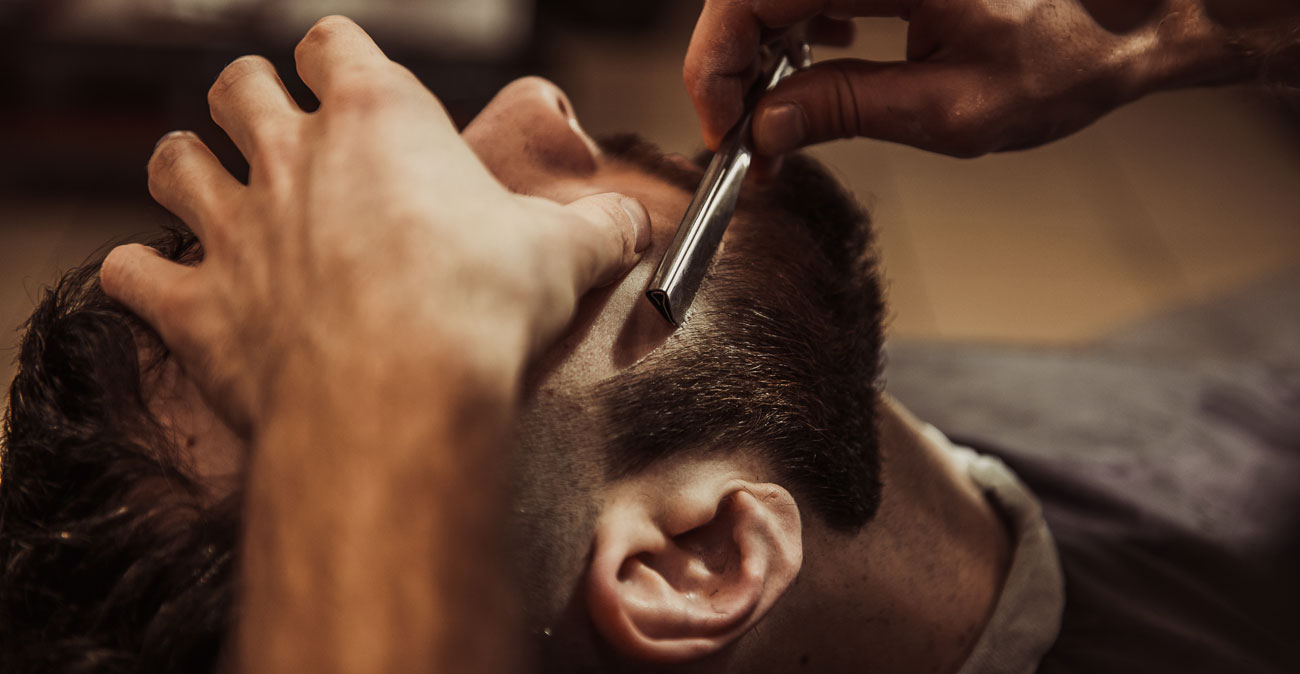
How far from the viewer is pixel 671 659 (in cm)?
75

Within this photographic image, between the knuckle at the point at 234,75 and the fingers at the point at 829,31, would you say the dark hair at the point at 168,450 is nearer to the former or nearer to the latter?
the knuckle at the point at 234,75

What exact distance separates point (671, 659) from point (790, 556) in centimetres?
14

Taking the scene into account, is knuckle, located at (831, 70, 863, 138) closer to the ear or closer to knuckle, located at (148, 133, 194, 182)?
the ear

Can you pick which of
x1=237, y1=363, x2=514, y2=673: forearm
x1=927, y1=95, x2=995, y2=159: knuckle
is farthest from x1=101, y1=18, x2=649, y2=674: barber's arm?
x1=927, y1=95, x2=995, y2=159: knuckle

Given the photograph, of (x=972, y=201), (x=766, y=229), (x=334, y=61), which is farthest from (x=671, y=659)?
(x=972, y=201)

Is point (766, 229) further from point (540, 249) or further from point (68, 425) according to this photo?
point (68, 425)

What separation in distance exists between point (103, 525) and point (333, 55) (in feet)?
1.42

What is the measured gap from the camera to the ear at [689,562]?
75cm

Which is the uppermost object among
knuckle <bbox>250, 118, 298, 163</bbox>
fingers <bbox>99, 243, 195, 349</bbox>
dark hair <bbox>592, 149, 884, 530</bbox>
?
knuckle <bbox>250, 118, 298, 163</bbox>

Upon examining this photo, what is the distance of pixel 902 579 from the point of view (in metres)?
0.96

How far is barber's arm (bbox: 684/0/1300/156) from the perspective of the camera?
3.08 feet

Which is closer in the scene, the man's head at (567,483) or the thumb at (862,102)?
the man's head at (567,483)

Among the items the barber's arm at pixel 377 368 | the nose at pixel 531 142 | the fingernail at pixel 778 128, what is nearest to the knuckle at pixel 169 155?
the barber's arm at pixel 377 368

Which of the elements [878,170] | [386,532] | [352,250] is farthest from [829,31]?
[878,170]
